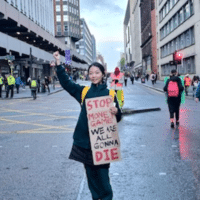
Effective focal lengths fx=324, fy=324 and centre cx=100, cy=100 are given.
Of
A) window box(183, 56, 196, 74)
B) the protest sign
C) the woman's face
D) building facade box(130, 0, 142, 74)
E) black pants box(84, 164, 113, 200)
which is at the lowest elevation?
black pants box(84, 164, 113, 200)

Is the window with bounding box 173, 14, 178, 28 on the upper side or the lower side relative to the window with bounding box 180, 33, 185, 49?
upper

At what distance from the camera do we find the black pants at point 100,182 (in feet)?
10.8

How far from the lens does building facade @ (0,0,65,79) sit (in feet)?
101

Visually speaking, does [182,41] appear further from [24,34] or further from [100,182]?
[100,182]

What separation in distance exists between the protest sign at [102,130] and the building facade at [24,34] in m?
25.9

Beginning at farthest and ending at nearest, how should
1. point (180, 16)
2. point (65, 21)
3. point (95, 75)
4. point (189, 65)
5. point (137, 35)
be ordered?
point (137, 35) < point (65, 21) < point (180, 16) < point (189, 65) < point (95, 75)

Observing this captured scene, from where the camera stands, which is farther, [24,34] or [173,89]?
[24,34]

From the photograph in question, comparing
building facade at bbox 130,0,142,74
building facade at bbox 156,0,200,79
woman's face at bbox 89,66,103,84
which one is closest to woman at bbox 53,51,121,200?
woman's face at bbox 89,66,103,84

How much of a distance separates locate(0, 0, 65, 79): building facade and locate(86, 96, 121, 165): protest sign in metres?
25.9

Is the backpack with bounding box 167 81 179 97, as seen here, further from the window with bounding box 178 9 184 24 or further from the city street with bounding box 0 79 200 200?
the window with bounding box 178 9 184 24

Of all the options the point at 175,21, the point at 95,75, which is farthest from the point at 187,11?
the point at 95,75

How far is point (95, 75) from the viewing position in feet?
11.1

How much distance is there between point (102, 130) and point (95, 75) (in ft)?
1.89

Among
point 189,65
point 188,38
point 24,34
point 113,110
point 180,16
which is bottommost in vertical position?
point 113,110
